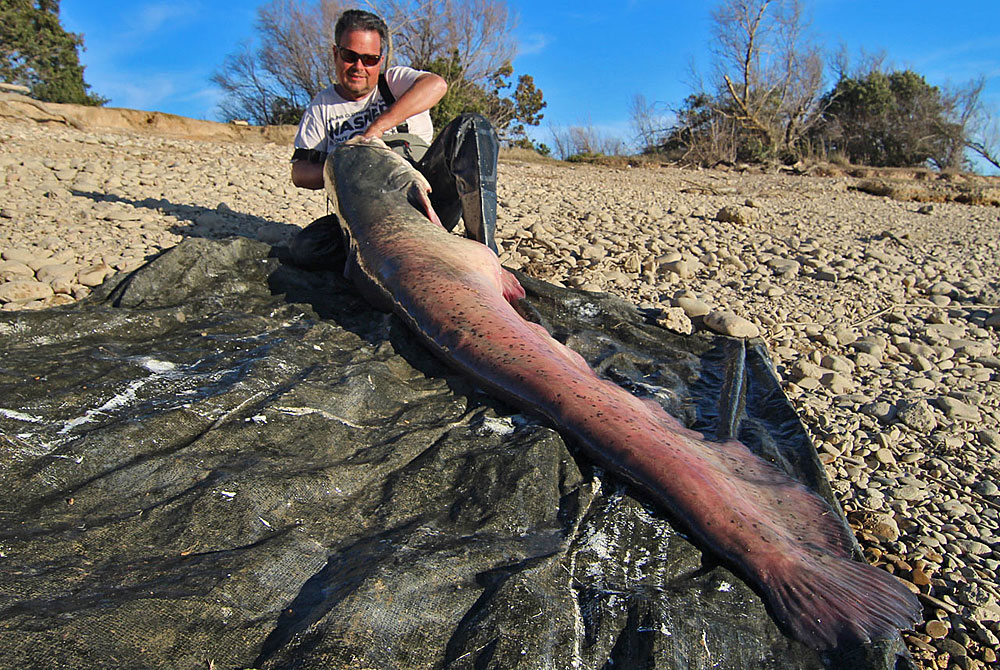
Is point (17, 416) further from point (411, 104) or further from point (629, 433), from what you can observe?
point (411, 104)

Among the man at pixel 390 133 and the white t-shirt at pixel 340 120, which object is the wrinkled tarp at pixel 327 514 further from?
the white t-shirt at pixel 340 120

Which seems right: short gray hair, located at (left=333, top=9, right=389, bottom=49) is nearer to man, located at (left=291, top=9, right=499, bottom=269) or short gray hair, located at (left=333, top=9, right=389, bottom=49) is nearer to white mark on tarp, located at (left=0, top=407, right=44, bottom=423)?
man, located at (left=291, top=9, right=499, bottom=269)

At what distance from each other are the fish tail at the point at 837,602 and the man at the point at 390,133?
256 cm

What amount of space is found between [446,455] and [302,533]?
23.9 inches

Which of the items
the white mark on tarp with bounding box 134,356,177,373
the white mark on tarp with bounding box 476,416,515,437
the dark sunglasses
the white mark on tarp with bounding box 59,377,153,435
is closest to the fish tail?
the white mark on tarp with bounding box 476,416,515,437

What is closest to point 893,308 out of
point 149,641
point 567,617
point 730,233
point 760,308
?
point 760,308

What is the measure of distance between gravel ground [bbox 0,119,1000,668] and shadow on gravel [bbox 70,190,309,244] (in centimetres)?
3

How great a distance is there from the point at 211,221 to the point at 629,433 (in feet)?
15.0

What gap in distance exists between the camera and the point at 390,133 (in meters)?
4.79

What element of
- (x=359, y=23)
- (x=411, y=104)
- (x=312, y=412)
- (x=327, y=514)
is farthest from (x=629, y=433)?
(x=359, y=23)

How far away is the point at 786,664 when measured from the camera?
173cm

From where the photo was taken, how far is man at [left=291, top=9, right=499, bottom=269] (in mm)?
4117

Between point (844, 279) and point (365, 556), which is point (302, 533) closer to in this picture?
point (365, 556)

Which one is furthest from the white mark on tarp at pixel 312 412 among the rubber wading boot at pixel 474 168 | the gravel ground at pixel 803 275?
the gravel ground at pixel 803 275
